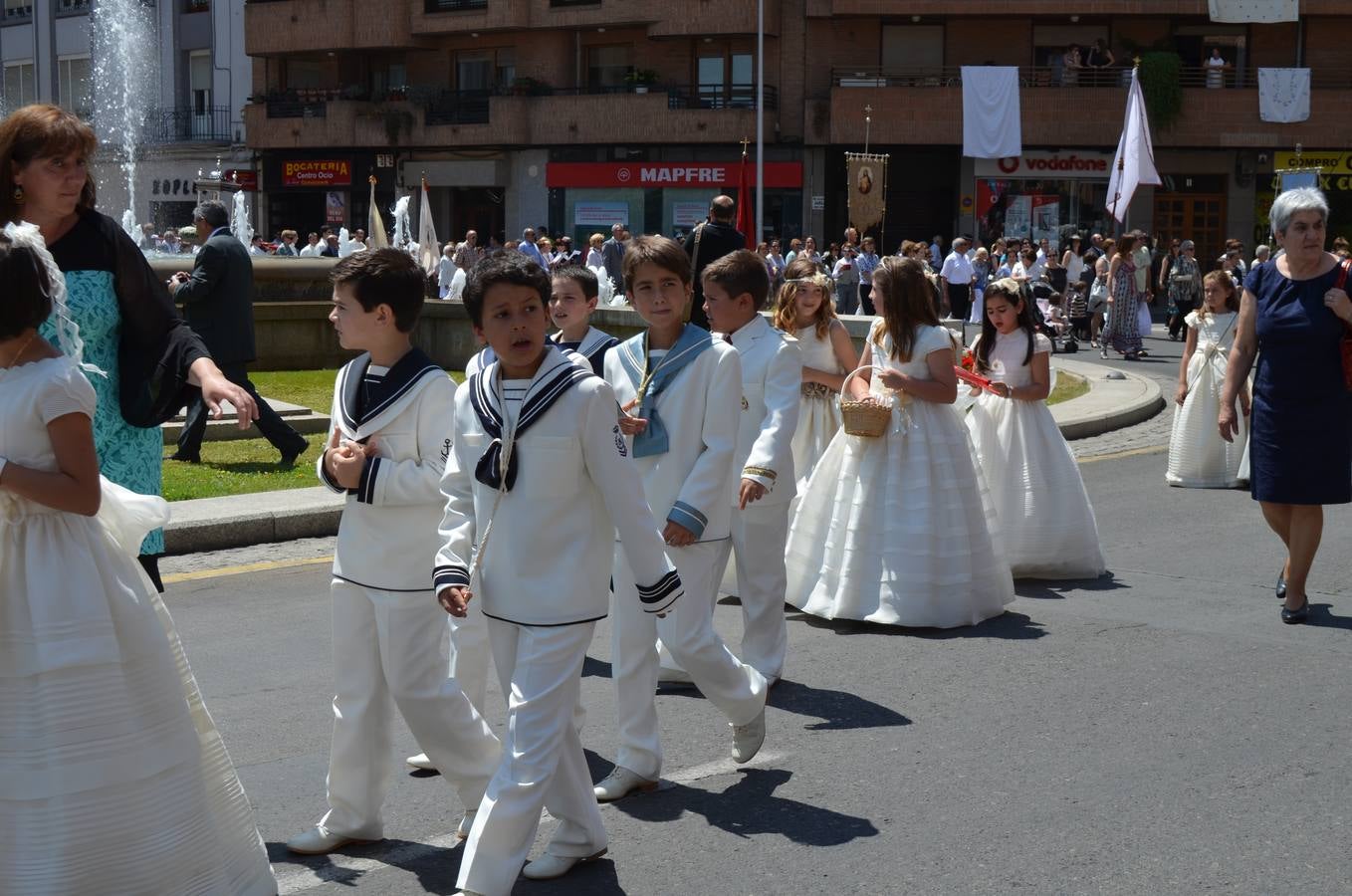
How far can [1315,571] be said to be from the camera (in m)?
8.76

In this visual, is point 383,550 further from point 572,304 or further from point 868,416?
point 868,416

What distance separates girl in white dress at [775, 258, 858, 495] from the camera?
8547mm

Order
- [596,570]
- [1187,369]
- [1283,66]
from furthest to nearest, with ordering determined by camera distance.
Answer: [1283,66] < [1187,369] < [596,570]

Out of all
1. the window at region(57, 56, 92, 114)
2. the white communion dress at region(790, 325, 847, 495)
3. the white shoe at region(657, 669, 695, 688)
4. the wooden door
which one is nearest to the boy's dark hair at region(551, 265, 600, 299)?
the white shoe at region(657, 669, 695, 688)

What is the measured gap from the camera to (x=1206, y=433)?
12.5 meters

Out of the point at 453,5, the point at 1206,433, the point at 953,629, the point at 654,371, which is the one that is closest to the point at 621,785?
the point at 654,371

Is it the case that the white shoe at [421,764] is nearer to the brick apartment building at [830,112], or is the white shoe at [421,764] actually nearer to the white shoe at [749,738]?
the white shoe at [749,738]

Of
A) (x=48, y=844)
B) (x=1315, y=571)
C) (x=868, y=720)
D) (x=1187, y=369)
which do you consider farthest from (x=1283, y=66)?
(x=48, y=844)

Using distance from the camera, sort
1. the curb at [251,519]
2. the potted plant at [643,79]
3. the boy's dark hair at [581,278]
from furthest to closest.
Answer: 1. the potted plant at [643,79]
2. the curb at [251,519]
3. the boy's dark hair at [581,278]

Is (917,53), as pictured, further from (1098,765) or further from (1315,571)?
(1098,765)

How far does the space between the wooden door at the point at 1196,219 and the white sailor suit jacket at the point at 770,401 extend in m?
39.3

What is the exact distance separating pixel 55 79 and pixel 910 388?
57.4 m

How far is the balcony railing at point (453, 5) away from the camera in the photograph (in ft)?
157

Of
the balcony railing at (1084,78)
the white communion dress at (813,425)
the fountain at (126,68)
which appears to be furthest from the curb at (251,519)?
the fountain at (126,68)
